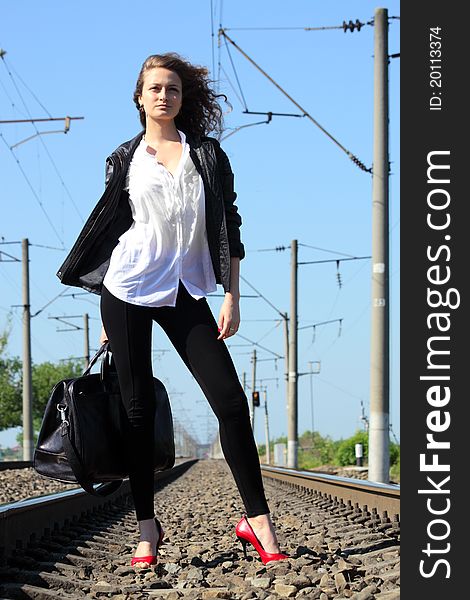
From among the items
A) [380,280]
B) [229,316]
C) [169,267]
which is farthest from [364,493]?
[380,280]

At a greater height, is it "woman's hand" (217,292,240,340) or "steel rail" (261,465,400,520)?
"woman's hand" (217,292,240,340)

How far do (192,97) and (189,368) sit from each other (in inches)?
41.9

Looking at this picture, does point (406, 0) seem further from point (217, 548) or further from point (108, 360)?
point (217, 548)

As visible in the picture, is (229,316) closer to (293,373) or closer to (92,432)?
(92,432)

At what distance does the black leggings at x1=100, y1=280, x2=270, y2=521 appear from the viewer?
408 centimetres

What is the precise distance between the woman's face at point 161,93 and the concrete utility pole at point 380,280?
8.84 m

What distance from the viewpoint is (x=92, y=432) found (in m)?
4.26

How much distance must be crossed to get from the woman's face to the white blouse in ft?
0.66

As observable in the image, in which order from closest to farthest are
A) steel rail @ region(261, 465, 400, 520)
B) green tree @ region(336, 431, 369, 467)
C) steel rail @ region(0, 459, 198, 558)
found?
steel rail @ region(0, 459, 198, 558), steel rail @ region(261, 465, 400, 520), green tree @ region(336, 431, 369, 467)

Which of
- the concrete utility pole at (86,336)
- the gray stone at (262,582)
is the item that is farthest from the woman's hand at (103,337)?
the concrete utility pole at (86,336)

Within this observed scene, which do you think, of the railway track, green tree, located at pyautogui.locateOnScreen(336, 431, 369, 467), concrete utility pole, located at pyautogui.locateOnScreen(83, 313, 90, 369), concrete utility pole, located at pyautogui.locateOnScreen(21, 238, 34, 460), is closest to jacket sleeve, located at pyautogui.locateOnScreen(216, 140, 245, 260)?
the railway track

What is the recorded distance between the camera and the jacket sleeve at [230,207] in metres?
4.19

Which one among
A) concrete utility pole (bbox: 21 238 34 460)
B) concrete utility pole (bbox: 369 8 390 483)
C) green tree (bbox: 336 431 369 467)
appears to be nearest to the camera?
concrete utility pole (bbox: 369 8 390 483)

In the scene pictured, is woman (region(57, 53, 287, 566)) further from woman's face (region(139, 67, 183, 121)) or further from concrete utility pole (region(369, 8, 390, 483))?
concrete utility pole (region(369, 8, 390, 483))
